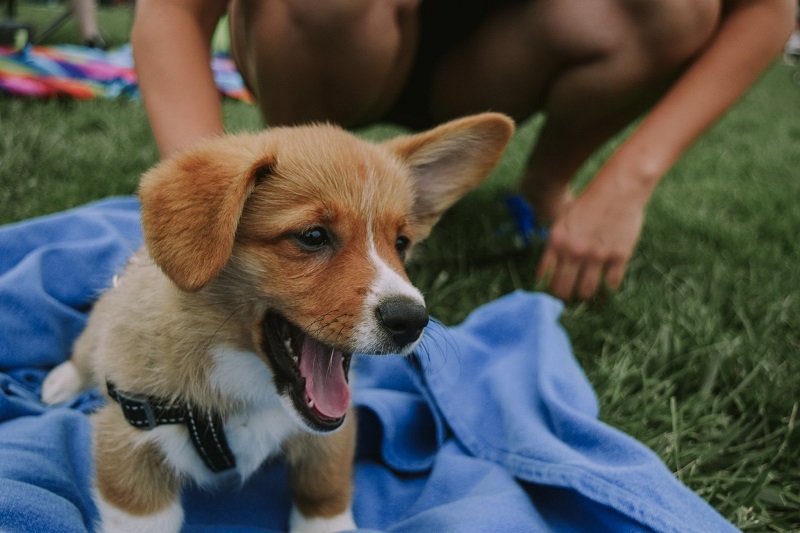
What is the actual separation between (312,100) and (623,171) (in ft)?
4.50

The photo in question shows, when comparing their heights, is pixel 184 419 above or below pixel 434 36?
below

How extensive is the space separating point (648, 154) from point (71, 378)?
2336mm

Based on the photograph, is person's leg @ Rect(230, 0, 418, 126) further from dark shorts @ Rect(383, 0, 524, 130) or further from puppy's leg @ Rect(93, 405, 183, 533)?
puppy's leg @ Rect(93, 405, 183, 533)

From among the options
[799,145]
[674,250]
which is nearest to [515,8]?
[674,250]

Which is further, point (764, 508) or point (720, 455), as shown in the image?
point (720, 455)

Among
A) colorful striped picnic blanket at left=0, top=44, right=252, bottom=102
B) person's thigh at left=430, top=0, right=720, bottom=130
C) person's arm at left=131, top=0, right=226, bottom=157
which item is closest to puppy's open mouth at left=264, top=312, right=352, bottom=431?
person's arm at left=131, top=0, right=226, bottom=157

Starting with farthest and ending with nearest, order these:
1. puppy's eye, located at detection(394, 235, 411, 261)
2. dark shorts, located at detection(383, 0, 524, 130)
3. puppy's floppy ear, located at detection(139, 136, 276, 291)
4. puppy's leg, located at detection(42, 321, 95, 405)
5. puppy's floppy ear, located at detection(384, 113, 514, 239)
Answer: dark shorts, located at detection(383, 0, 524, 130) → puppy's leg, located at detection(42, 321, 95, 405) → puppy's floppy ear, located at detection(384, 113, 514, 239) → puppy's eye, located at detection(394, 235, 411, 261) → puppy's floppy ear, located at detection(139, 136, 276, 291)

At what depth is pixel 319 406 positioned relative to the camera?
159 centimetres

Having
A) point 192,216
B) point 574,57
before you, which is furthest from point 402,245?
point 574,57

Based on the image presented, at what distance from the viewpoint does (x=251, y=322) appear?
162 cm

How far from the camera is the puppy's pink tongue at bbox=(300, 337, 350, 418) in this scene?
1.62 metres

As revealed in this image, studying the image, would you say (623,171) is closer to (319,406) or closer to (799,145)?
(319,406)

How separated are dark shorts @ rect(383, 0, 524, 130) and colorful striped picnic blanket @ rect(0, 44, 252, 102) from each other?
1.79 m

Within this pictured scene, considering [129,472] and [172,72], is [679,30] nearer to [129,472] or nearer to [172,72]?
[172,72]
